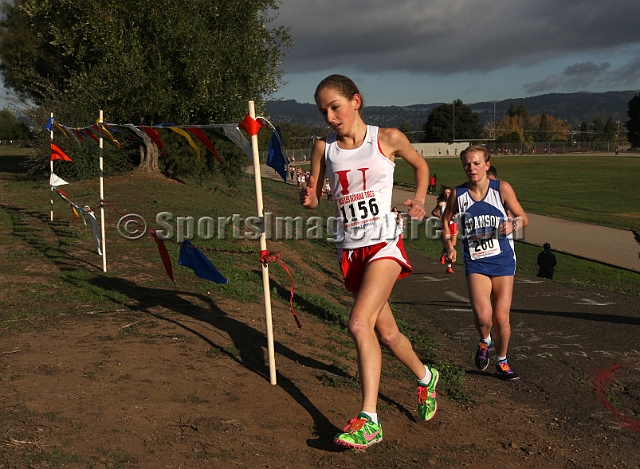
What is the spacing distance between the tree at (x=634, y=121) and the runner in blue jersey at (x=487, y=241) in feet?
413

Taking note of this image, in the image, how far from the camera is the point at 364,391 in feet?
14.5

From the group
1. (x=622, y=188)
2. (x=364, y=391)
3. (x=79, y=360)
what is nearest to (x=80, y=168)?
(x=79, y=360)

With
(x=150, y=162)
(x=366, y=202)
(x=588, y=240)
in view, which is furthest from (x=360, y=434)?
(x=150, y=162)

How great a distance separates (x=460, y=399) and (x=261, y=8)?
26945 mm

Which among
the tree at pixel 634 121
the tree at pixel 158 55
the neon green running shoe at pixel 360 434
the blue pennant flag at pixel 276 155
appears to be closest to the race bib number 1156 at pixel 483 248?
the blue pennant flag at pixel 276 155

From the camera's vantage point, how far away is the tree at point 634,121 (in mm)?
A: 119750

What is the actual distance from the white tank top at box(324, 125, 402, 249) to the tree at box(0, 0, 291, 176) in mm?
22759

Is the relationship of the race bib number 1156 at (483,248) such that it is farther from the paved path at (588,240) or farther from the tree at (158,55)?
the tree at (158,55)

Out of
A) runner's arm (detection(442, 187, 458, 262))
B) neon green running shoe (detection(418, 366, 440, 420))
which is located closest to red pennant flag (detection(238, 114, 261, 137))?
runner's arm (detection(442, 187, 458, 262))

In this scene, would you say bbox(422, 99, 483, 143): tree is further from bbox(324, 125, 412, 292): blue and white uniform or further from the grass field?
bbox(324, 125, 412, 292): blue and white uniform

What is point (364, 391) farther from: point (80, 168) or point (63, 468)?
point (80, 168)

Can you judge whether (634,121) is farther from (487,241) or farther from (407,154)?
(407,154)

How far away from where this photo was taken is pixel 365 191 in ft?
15.3

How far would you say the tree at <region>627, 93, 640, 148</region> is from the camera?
4715 inches
